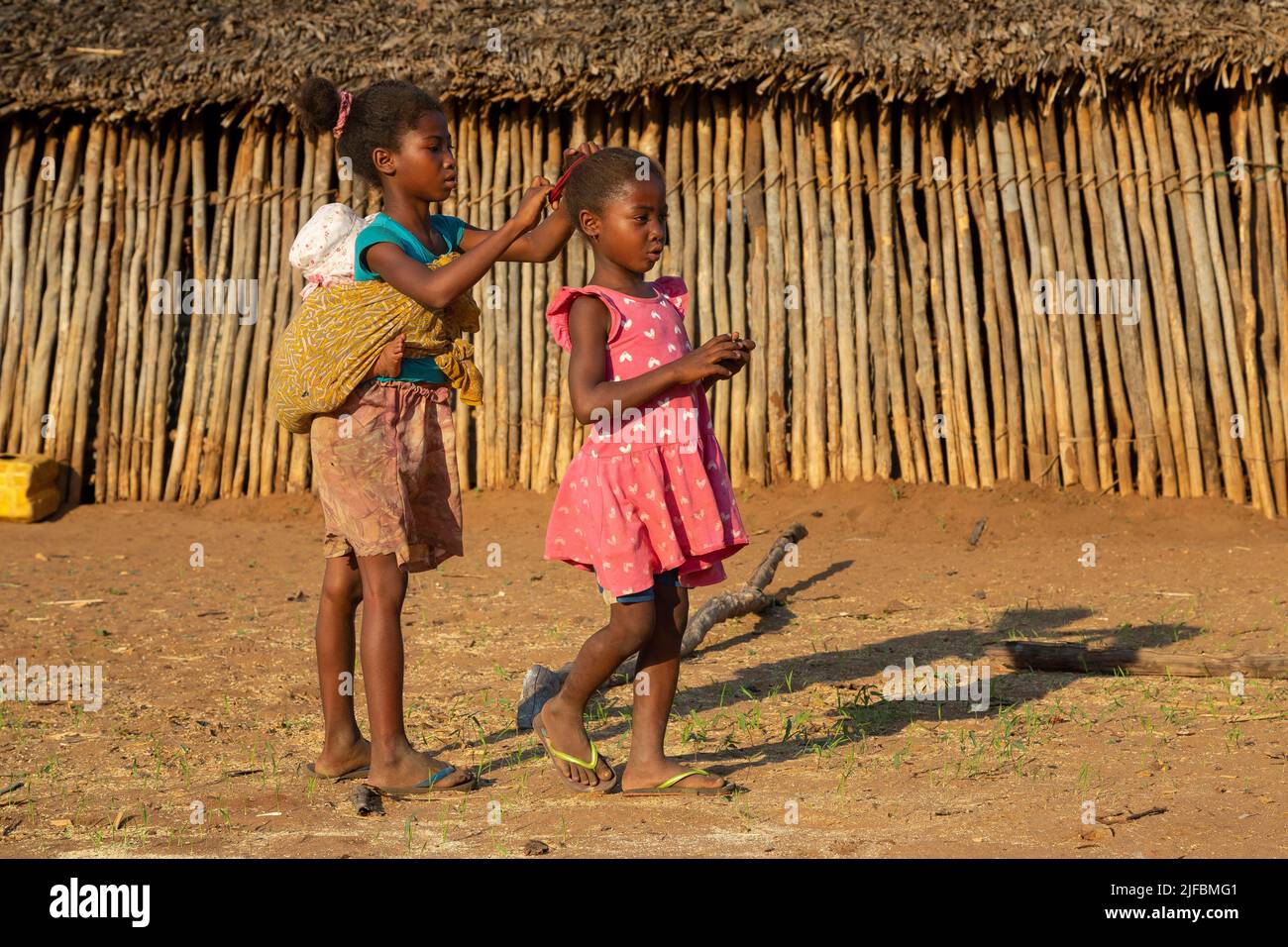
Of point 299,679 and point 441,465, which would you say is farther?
point 299,679

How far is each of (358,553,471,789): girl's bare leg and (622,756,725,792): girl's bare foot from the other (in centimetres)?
42

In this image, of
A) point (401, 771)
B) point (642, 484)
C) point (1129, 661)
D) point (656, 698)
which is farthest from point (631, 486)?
point (1129, 661)

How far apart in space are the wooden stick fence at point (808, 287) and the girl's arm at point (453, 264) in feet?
14.3

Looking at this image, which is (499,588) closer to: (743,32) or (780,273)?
(780,273)

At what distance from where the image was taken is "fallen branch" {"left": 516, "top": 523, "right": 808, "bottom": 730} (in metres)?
4.30

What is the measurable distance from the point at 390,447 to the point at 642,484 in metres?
0.65

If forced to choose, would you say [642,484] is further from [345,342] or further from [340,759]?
[340,759]

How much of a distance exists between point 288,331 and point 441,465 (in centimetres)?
53

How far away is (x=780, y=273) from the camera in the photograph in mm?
7809

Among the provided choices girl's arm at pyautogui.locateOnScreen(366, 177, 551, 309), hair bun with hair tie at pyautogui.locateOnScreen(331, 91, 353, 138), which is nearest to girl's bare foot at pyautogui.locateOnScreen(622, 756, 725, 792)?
girl's arm at pyautogui.locateOnScreen(366, 177, 551, 309)

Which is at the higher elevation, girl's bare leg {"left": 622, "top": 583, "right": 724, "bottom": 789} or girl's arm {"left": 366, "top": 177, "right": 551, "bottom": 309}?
girl's arm {"left": 366, "top": 177, "right": 551, "bottom": 309}

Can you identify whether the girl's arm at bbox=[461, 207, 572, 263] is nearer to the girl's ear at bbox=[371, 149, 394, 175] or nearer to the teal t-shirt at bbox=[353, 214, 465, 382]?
the teal t-shirt at bbox=[353, 214, 465, 382]

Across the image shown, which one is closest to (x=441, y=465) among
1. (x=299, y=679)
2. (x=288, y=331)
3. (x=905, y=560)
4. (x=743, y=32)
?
(x=288, y=331)

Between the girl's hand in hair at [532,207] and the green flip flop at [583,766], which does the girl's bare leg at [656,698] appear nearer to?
the green flip flop at [583,766]
